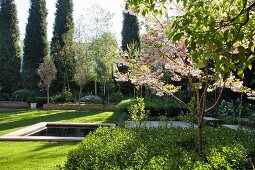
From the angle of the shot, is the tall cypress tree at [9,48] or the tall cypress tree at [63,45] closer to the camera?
the tall cypress tree at [63,45]

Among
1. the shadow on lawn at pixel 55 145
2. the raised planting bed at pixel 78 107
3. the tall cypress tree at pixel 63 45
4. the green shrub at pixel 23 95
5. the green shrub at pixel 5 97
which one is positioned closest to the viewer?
the shadow on lawn at pixel 55 145

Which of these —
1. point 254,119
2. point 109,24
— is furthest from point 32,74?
point 254,119

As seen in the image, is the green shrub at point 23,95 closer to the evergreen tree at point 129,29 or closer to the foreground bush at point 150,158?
the evergreen tree at point 129,29

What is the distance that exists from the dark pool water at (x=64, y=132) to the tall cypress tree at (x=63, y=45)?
1322 centimetres

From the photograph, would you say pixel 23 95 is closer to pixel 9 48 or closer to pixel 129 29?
pixel 9 48

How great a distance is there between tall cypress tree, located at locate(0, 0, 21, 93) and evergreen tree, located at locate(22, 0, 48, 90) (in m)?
0.72

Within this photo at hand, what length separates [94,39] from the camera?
2811 centimetres

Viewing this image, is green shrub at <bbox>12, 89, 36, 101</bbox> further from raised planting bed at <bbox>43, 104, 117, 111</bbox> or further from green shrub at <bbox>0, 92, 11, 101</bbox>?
raised planting bed at <bbox>43, 104, 117, 111</bbox>

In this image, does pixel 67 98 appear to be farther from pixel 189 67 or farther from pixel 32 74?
pixel 189 67

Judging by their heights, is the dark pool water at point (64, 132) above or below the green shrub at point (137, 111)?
below

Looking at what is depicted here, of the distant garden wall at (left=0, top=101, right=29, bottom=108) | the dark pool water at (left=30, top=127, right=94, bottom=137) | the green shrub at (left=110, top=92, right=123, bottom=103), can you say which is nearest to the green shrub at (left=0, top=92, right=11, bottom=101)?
the distant garden wall at (left=0, top=101, right=29, bottom=108)

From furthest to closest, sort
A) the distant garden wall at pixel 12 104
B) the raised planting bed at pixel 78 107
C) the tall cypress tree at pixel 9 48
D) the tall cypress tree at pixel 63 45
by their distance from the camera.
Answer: the tall cypress tree at pixel 9 48, the tall cypress tree at pixel 63 45, the distant garden wall at pixel 12 104, the raised planting bed at pixel 78 107

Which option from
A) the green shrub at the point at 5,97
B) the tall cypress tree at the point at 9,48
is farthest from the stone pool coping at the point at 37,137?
the tall cypress tree at the point at 9,48

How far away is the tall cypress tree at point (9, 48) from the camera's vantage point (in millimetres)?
26062
